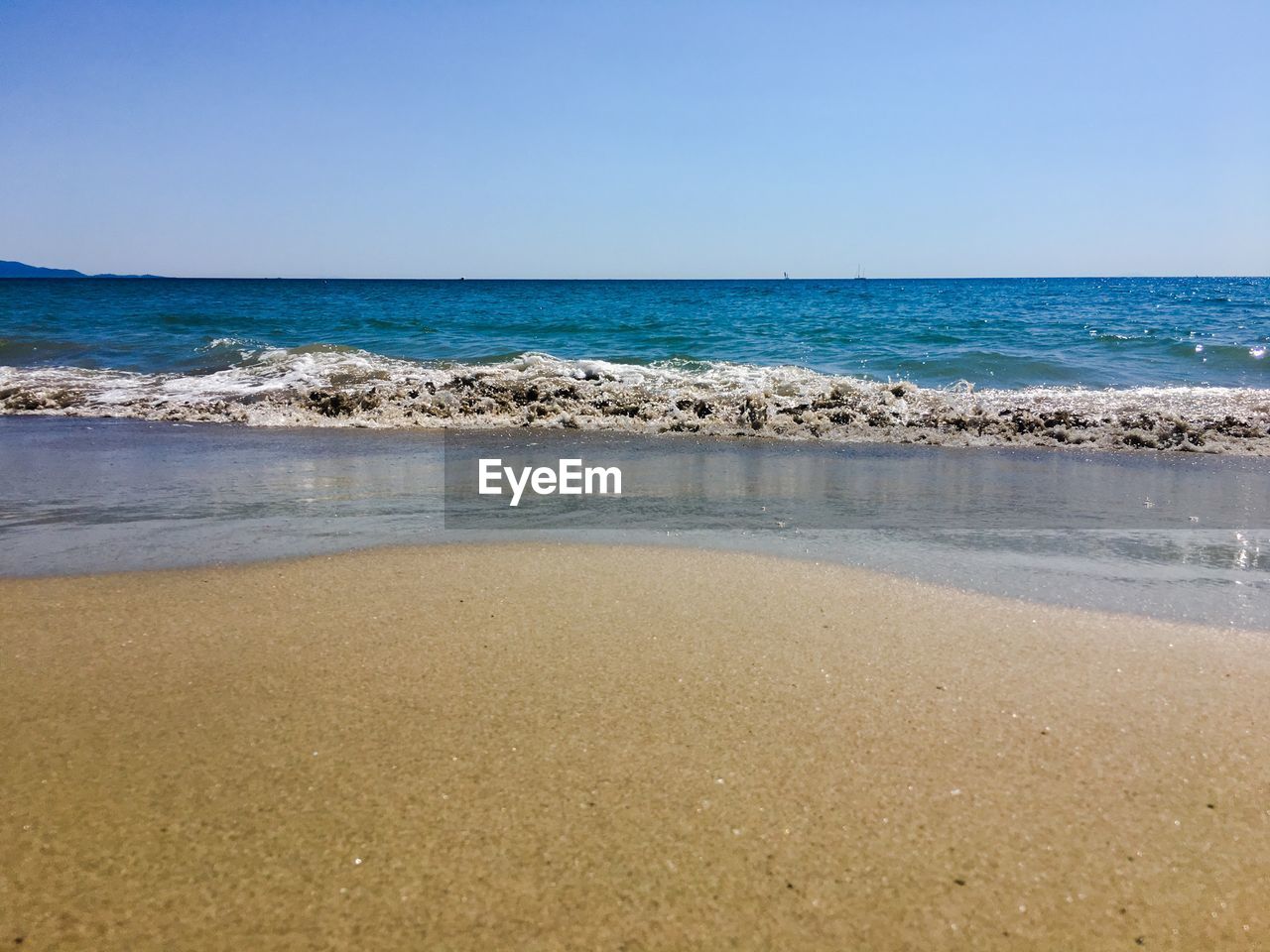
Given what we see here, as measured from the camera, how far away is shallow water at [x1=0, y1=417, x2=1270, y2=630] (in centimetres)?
404

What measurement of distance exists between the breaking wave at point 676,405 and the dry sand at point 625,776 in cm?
554

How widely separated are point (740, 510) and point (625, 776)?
3269mm

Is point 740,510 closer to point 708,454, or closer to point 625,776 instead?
point 708,454

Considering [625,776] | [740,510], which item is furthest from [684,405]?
[625,776]

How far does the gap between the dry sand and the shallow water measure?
76 cm

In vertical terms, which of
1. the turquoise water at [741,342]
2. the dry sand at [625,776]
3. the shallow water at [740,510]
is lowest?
the dry sand at [625,776]

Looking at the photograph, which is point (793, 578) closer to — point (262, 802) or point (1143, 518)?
point (262, 802)

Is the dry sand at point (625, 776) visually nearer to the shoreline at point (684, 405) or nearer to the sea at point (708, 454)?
the sea at point (708, 454)

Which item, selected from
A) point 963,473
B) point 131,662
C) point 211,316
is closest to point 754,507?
point 963,473

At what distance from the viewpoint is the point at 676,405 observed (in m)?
9.65

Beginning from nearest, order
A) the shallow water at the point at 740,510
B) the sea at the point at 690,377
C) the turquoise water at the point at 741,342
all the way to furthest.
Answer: the shallow water at the point at 740,510, the sea at the point at 690,377, the turquoise water at the point at 741,342

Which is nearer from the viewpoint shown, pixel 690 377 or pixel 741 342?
pixel 690 377

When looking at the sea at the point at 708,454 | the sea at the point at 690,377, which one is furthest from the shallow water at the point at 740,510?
the sea at the point at 690,377

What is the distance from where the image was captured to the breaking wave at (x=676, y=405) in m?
8.31
